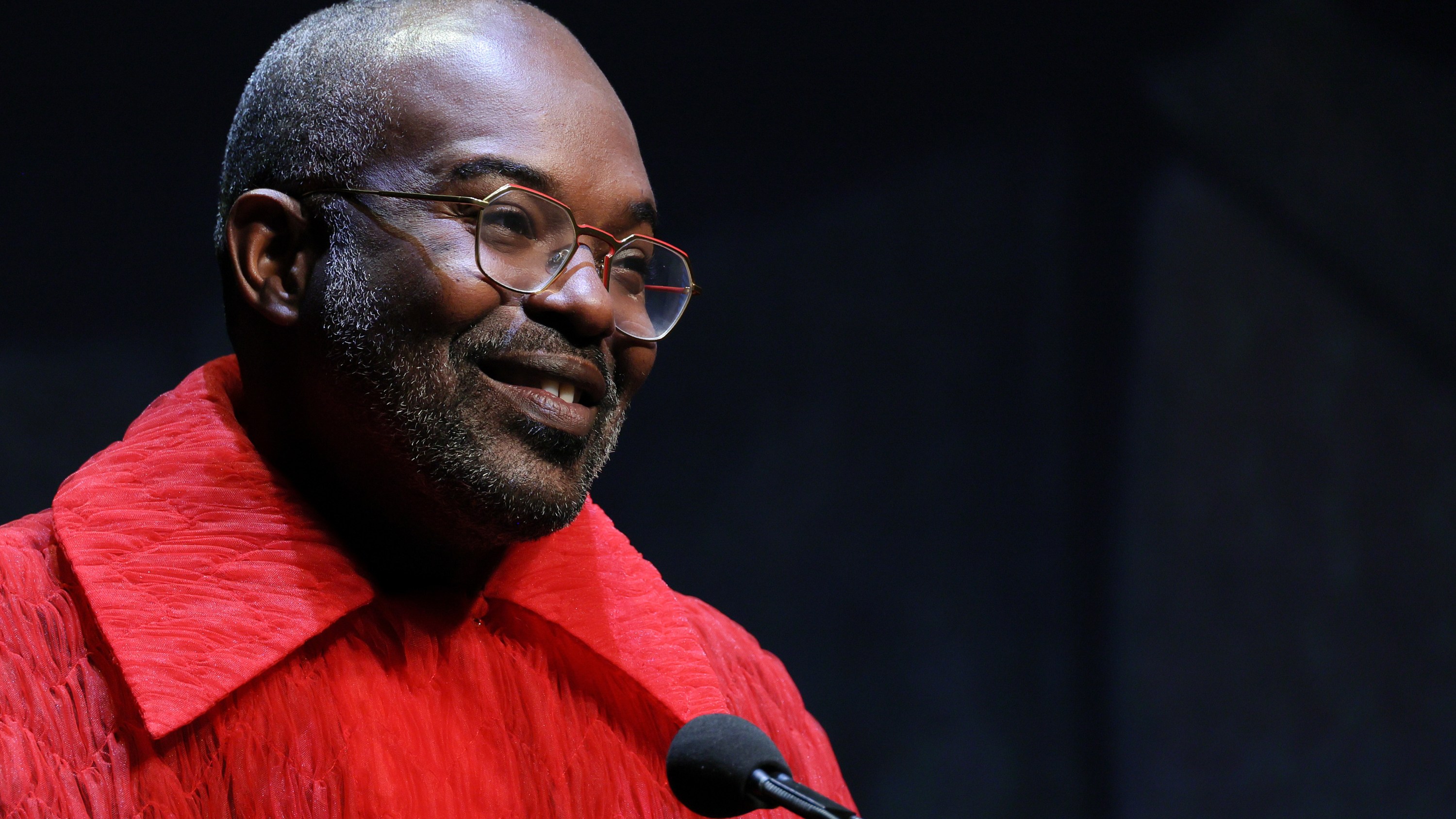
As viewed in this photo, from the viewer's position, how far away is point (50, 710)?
80 centimetres

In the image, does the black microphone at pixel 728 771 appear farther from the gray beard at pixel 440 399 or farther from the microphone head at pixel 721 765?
the gray beard at pixel 440 399

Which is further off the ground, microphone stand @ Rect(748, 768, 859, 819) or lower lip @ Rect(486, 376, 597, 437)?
lower lip @ Rect(486, 376, 597, 437)

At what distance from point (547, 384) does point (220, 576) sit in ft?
0.86

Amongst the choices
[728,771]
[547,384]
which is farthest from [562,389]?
[728,771]

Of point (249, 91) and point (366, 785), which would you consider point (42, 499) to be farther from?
point (366, 785)

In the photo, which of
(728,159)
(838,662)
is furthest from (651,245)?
(838,662)

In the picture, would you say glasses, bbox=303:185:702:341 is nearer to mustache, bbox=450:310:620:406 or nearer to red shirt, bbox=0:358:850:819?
mustache, bbox=450:310:620:406

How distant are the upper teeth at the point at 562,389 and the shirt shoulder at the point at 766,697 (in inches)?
10.9

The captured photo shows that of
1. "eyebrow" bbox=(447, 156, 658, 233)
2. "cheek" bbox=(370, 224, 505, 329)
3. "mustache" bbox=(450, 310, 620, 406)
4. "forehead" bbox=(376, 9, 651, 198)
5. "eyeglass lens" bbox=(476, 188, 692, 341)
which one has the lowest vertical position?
"mustache" bbox=(450, 310, 620, 406)

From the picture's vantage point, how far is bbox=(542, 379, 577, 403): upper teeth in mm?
938

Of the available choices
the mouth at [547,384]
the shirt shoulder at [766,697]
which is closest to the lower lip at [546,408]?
the mouth at [547,384]

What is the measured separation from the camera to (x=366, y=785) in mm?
836

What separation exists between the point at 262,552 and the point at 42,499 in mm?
599

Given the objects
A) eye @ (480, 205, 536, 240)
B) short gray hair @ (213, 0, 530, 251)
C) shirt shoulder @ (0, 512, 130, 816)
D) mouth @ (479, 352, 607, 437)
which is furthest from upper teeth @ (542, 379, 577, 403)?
shirt shoulder @ (0, 512, 130, 816)
